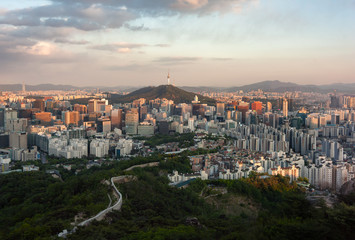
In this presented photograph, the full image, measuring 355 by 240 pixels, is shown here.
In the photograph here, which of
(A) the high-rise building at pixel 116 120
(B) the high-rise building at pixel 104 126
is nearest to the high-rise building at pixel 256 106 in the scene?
(A) the high-rise building at pixel 116 120

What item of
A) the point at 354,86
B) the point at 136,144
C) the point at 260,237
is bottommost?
the point at 136,144

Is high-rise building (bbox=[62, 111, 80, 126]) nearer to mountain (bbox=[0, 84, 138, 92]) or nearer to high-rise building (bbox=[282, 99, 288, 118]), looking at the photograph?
high-rise building (bbox=[282, 99, 288, 118])

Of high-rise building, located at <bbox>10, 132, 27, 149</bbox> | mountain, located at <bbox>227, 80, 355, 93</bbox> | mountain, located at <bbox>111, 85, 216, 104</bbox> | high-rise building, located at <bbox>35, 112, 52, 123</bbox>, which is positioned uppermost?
mountain, located at <bbox>227, 80, 355, 93</bbox>

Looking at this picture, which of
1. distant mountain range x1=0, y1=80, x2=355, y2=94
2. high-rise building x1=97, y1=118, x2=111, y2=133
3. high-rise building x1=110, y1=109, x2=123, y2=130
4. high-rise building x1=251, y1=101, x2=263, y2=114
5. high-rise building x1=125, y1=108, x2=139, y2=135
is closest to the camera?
distant mountain range x1=0, y1=80, x2=355, y2=94

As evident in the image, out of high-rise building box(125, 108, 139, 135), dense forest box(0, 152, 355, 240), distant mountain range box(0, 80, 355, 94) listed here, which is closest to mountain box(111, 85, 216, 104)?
distant mountain range box(0, 80, 355, 94)

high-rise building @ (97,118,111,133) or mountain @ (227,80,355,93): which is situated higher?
mountain @ (227,80,355,93)

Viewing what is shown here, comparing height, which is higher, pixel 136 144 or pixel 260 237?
pixel 260 237

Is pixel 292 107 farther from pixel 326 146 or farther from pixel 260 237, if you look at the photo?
pixel 260 237

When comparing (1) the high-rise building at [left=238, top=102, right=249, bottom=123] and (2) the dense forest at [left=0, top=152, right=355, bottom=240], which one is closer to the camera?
(2) the dense forest at [left=0, top=152, right=355, bottom=240]

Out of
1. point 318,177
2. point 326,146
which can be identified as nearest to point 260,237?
point 318,177
